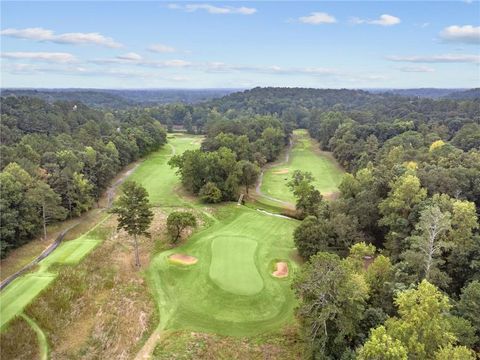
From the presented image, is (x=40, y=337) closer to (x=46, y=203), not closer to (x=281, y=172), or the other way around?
(x=46, y=203)

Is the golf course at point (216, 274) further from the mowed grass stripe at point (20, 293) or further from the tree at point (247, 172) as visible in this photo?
the tree at point (247, 172)

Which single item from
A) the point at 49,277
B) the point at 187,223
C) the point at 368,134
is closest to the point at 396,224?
the point at 187,223

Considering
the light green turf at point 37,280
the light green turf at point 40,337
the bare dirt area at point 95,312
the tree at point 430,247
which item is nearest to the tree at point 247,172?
the light green turf at point 37,280

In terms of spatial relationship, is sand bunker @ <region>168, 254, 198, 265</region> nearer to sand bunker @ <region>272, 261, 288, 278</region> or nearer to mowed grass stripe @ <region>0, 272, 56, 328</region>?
sand bunker @ <region>272, 261, 288, 278</region>

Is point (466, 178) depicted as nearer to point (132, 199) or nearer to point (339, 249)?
point (339, 249)

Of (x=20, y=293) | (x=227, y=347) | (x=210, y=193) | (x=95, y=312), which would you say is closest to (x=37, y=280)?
(x=20, y=293)

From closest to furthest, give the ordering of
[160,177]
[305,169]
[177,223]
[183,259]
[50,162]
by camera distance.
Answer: [183,259]
[177,223]
[50,162]
[160,177]
[305,169]

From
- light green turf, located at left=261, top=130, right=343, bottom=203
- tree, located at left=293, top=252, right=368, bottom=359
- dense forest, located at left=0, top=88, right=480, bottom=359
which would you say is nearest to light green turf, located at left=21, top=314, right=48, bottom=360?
dense forest, located at left=0, top=88, right=480, bottom=359
